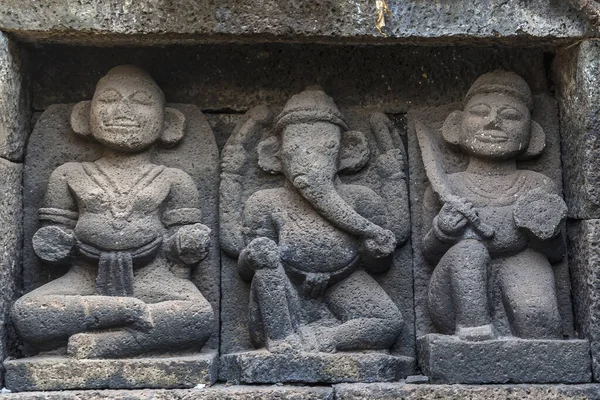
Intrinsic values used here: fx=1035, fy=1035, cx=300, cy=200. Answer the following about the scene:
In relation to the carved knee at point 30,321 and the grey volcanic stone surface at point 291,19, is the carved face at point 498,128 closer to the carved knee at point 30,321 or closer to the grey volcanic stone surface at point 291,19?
the grey volcanic stone surface at point 291,19

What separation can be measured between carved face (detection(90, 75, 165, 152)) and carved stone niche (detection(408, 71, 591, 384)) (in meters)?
1.27

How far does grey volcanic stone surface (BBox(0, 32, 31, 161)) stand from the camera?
15.1 feet

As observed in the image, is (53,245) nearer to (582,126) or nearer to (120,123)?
(120,123)

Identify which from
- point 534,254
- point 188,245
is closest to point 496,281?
point 534,254

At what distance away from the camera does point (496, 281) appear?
4695 mm

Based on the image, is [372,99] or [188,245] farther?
[372,99]

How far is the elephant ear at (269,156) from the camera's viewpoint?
498cm

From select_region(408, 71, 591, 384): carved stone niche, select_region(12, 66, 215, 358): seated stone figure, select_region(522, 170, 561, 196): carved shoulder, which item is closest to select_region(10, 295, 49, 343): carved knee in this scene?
select_region(12, 66, 215, 358): seated stone figure

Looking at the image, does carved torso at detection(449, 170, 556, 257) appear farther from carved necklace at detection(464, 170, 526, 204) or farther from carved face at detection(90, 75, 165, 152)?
carved face at detection(90, 75, 165, 152)

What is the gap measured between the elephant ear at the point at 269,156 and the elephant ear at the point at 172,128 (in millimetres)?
392

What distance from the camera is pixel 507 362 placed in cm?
443

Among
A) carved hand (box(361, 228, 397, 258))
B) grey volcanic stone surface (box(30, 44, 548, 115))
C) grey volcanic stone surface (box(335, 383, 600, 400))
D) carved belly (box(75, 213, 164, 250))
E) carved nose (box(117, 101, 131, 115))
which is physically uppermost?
grey volcanic stone surface (box(30, 44, 548, 115))

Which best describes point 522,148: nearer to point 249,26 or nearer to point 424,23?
point 424,23

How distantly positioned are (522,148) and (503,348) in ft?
3.25
